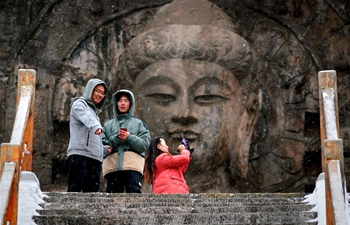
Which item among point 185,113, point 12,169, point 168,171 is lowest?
point 12,169

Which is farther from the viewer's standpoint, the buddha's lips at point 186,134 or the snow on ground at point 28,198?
the buddha's lips at point 186,134

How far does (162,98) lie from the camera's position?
16.2 meters

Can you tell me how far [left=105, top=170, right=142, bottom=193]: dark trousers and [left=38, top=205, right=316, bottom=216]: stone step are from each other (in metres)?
1.98

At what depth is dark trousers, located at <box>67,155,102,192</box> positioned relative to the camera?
39.8 feet

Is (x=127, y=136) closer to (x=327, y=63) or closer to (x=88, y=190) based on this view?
(x=88, y=190)

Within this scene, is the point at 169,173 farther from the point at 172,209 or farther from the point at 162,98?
the point at 162,98

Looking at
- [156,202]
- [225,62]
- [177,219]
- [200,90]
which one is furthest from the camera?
[225,62]

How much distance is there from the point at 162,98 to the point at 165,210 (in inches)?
234

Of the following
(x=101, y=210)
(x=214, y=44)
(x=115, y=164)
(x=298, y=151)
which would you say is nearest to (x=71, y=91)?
(x=214, y=44)

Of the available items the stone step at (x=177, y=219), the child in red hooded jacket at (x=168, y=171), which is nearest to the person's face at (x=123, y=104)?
the child in red hooded jacket at (x=168, y=171)

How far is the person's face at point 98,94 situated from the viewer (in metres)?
12.3

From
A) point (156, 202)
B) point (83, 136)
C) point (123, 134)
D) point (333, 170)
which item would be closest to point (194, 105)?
point (123, 134)

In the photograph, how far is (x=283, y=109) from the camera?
57.4ft

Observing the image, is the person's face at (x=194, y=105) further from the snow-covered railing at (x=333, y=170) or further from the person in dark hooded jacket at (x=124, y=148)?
the snow-covered railing at (x=333, y=170)
